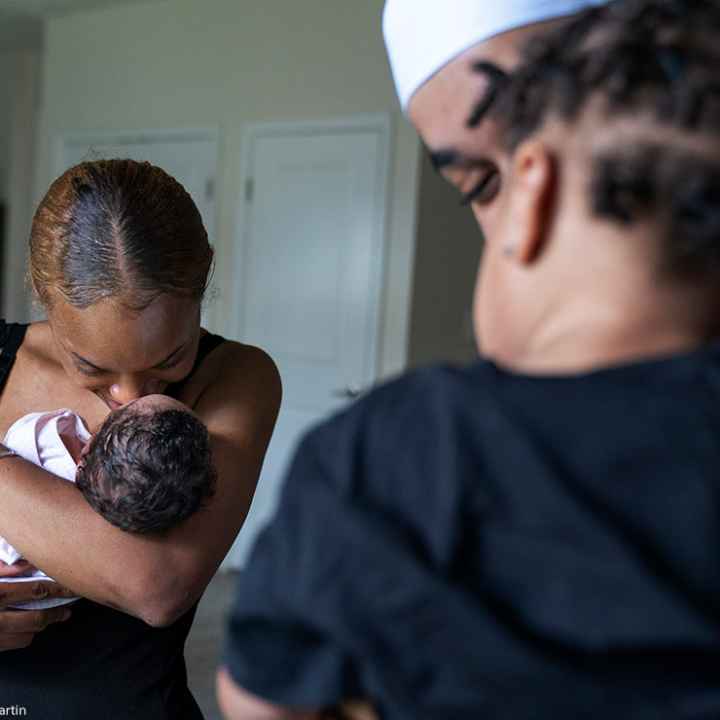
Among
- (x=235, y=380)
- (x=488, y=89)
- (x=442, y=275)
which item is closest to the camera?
(x=488, y=89)

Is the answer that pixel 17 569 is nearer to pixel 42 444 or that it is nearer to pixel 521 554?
pixel 42 444

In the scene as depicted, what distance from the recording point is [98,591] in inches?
46.3

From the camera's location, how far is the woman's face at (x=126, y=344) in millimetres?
1290

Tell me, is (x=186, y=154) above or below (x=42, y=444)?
above

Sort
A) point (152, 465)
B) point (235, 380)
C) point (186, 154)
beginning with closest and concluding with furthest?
point (152, 465) → point (235, 380) → point (186, 154)

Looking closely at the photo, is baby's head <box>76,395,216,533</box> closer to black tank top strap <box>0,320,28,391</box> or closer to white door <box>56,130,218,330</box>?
black tank top strap <box>0,320,28,391</box>

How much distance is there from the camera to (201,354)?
145 centimetres

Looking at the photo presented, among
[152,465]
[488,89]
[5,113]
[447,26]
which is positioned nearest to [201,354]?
[152,465]

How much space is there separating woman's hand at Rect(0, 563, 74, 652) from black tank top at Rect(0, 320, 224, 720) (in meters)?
0.04

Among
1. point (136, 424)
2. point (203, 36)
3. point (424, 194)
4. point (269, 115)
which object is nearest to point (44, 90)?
point (203, 36)

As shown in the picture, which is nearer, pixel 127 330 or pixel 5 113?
pixel 127 330

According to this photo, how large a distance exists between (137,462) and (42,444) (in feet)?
0.55

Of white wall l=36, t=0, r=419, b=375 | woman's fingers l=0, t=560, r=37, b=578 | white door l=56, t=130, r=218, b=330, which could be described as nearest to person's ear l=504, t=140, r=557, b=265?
woman's fingers l=0, t=560, r=37, b=578

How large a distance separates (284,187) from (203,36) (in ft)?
3.53
